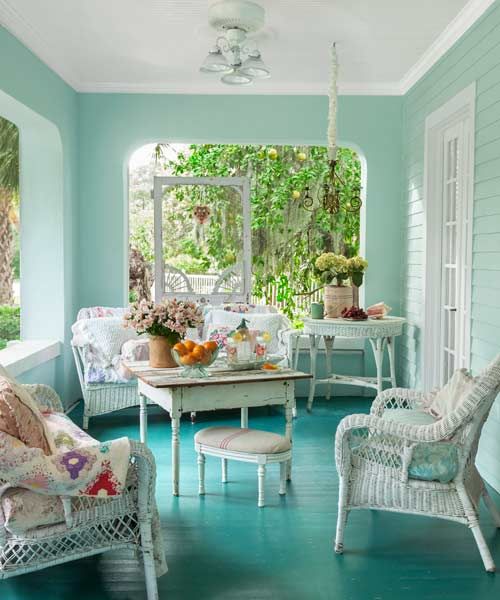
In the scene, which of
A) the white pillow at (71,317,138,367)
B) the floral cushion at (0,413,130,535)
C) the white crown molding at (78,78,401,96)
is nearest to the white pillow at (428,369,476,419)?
the floral cushion at (0,413,130,535)

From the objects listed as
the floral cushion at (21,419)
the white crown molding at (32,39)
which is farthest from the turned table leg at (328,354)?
the floral cushion at (21,419)

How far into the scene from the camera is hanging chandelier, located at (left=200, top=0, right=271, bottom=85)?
4691mm

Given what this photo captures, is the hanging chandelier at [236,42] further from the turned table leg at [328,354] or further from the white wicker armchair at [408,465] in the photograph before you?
the white wicker armchair at [408,465]

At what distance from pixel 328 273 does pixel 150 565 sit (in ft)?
13.1

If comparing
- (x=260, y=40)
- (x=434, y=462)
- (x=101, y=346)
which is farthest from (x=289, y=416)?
(x=260, y=40)

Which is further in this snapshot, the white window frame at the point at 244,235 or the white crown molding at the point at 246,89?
the white window frame at the point at 244,235

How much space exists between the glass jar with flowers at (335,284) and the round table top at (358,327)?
20 cm

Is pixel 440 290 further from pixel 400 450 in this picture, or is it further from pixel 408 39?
pixel 400 450

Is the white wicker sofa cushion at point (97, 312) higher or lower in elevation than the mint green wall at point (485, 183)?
lower

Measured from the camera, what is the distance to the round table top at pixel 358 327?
20.0 feet

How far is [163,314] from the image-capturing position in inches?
171

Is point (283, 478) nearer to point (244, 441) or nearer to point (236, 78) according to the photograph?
point (244, 441)

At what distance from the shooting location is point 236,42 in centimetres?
508

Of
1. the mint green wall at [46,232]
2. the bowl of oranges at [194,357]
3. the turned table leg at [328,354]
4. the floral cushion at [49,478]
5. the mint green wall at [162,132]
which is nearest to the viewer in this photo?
the floral cushion at [49,478]
